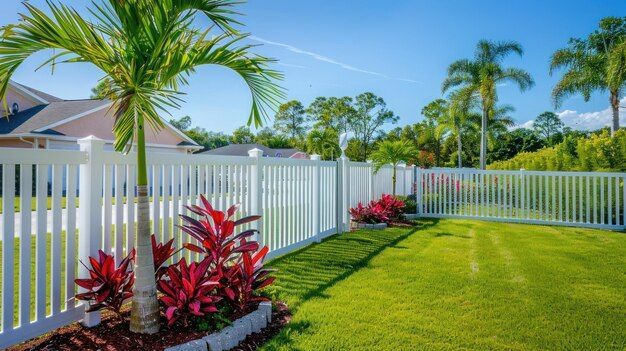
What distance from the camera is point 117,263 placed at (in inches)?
124

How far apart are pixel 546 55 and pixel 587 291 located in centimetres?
1923

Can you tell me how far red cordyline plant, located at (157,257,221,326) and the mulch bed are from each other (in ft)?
0.38

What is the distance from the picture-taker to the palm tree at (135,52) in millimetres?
2334

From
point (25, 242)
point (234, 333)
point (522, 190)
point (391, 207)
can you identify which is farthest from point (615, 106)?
point (25, 242)

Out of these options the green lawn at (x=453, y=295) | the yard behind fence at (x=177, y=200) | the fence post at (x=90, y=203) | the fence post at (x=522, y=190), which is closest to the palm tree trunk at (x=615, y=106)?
the yard behind fence at (x=177, y=200)

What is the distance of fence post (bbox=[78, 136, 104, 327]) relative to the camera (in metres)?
2.89

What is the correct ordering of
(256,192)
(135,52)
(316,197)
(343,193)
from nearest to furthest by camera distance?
(135,52), (256,192), (316,197), (343,193)

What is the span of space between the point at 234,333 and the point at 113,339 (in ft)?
2.68

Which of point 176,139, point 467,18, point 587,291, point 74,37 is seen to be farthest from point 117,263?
point 176,139

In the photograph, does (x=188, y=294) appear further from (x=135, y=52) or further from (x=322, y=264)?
(x=322, y=264)

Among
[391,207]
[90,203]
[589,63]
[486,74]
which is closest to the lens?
[90,203]

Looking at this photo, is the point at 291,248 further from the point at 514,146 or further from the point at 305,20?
the point at 514,146

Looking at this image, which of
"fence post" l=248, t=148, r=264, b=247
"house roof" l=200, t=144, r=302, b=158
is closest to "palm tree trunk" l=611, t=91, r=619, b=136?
"fence post" l=248, t=148, r=264, b=247

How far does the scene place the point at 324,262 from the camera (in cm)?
514
